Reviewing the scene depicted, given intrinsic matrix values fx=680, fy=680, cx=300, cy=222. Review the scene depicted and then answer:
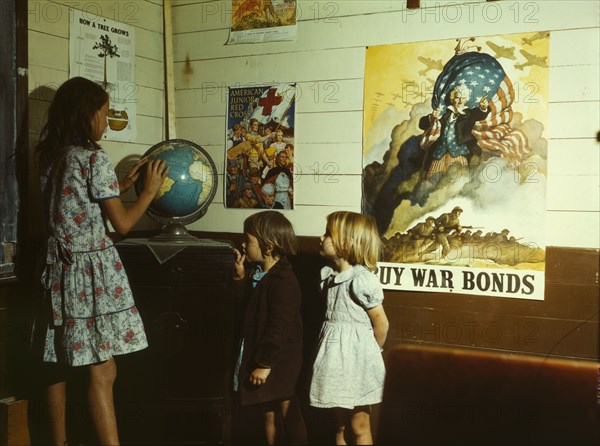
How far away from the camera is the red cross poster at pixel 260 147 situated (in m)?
4.09

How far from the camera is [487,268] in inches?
139

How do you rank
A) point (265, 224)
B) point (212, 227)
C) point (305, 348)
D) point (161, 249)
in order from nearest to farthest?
point (265, 224)
point (161, 249)
point (305, 348)
point (212, 227)

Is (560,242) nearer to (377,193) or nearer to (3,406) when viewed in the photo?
(377,193)

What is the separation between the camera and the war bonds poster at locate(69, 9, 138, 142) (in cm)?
393

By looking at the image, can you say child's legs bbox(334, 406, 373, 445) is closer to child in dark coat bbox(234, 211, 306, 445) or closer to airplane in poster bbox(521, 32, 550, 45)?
child in dark coat bbox(234, 211, 306, 445)

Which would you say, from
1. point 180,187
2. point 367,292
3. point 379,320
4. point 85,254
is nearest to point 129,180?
point 180,187

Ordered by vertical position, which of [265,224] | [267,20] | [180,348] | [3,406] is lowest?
[3,406]

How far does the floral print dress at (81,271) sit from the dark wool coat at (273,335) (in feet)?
1.89

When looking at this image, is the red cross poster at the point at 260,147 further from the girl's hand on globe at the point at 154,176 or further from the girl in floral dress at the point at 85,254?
the girl in floral dress at the point at 85,254

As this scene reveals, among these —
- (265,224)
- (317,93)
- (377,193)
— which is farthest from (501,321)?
(317,93)

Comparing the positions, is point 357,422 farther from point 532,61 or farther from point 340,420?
point 532,61

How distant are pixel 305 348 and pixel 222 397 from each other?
1.93 feet

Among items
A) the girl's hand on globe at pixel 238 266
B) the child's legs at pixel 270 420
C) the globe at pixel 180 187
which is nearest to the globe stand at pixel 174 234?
the globe at pixel 180 187

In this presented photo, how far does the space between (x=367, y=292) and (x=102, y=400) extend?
1.32 m
